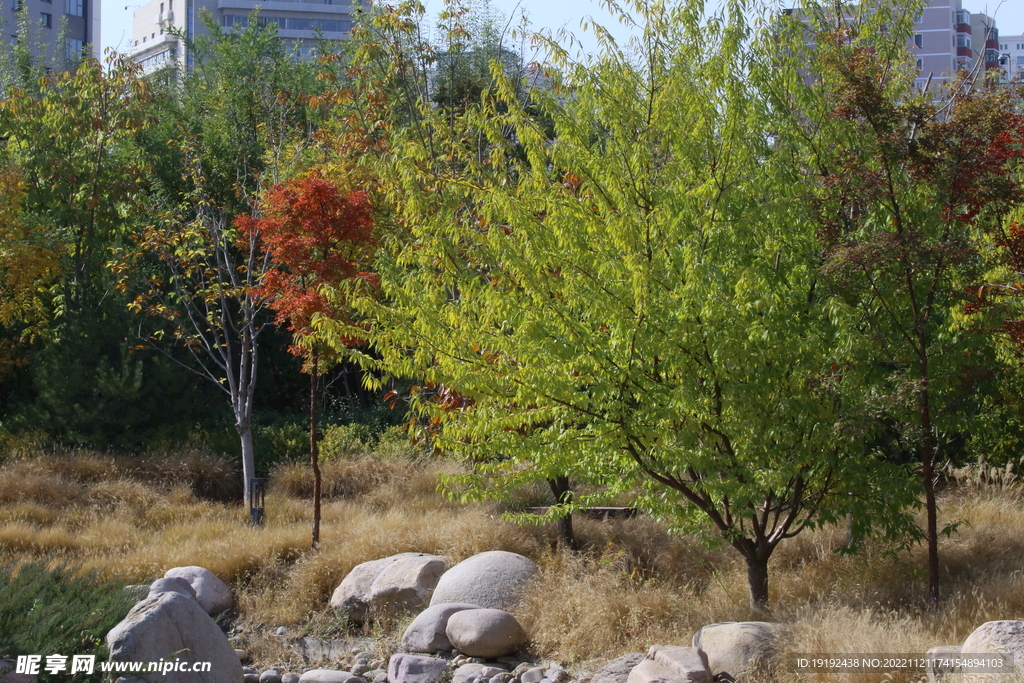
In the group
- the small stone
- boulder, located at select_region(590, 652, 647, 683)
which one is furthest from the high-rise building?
boulder, located at select_region(590, 652, 647, 683)

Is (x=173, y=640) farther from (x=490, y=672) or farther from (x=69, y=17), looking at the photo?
(x=69, y=17)

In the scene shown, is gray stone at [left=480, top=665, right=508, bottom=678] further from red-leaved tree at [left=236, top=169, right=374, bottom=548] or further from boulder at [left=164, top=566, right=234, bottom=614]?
red-leaved tree at [left=236, top=169, right=374, bottom=548]

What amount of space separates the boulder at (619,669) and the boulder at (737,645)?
53 cm

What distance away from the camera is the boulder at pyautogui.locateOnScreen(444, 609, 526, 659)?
8.13 metres

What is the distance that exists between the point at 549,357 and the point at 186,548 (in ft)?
22.0

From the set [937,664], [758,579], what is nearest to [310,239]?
[758,579]

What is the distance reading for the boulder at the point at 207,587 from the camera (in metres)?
9.66

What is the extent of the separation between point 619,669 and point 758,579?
1.76 meters

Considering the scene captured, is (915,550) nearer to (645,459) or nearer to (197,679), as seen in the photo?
(645,459)

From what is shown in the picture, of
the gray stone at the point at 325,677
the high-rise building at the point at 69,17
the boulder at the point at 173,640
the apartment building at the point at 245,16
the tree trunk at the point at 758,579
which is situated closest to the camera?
the boulder at the point at 173,640

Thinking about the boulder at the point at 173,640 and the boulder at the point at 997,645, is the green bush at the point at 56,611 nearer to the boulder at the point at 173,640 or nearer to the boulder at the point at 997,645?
the boulder at the point at 173,640

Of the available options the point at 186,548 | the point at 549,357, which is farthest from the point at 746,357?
the point at 186,548

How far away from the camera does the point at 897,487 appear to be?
22.6 ft

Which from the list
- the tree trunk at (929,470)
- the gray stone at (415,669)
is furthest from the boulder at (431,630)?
the tree trunk at (929,470)
